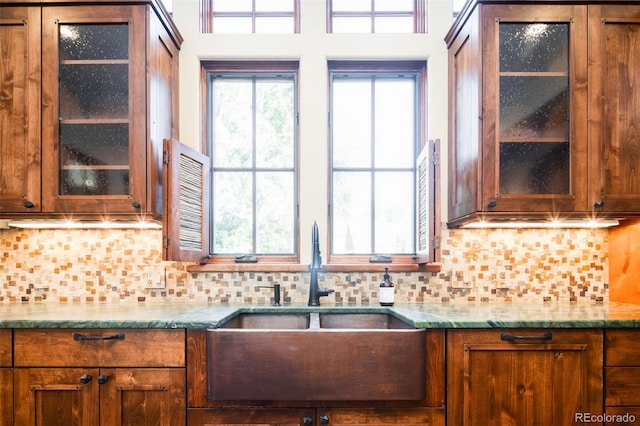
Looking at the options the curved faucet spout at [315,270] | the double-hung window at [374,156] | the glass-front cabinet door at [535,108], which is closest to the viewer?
the glass-front cabinet door at [535,108]

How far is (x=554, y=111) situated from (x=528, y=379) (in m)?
1.27

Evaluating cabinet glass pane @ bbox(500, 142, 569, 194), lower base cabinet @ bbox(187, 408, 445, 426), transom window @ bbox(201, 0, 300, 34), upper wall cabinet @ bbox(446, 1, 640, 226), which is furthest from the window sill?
transom window @ bbox(201, 0, 300, 34)

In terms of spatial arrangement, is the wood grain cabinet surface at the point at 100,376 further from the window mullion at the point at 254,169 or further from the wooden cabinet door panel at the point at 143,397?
the window mullion at the point at 254,169

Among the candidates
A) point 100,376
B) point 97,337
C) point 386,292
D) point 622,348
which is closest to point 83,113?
point 97,337

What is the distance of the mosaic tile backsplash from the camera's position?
2.53 meters

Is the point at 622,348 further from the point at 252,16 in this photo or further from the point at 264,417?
the point at 252,16

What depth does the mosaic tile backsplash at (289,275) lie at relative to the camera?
253cm

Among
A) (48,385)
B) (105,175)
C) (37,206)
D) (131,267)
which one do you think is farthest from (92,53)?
(48,385)

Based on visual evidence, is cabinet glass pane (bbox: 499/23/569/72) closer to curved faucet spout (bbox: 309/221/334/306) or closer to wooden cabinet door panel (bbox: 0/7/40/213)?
curved faucet spout (bbox: 309/221/334/306)

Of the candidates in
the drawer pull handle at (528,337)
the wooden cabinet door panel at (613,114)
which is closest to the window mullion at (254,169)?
the drawer pull handle at (528,337)

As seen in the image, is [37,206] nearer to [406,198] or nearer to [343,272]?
[343,272]

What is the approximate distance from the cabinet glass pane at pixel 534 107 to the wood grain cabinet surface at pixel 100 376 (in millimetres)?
1838

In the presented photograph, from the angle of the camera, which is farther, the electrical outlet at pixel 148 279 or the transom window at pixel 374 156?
the transom window at pixel 374 156

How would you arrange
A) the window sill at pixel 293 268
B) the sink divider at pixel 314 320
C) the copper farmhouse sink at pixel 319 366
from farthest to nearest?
1. the window sill at pixel 293 268
2. the sink divider at pixel 314 320
3. the copper farmhouse sink at pixel 319 366
